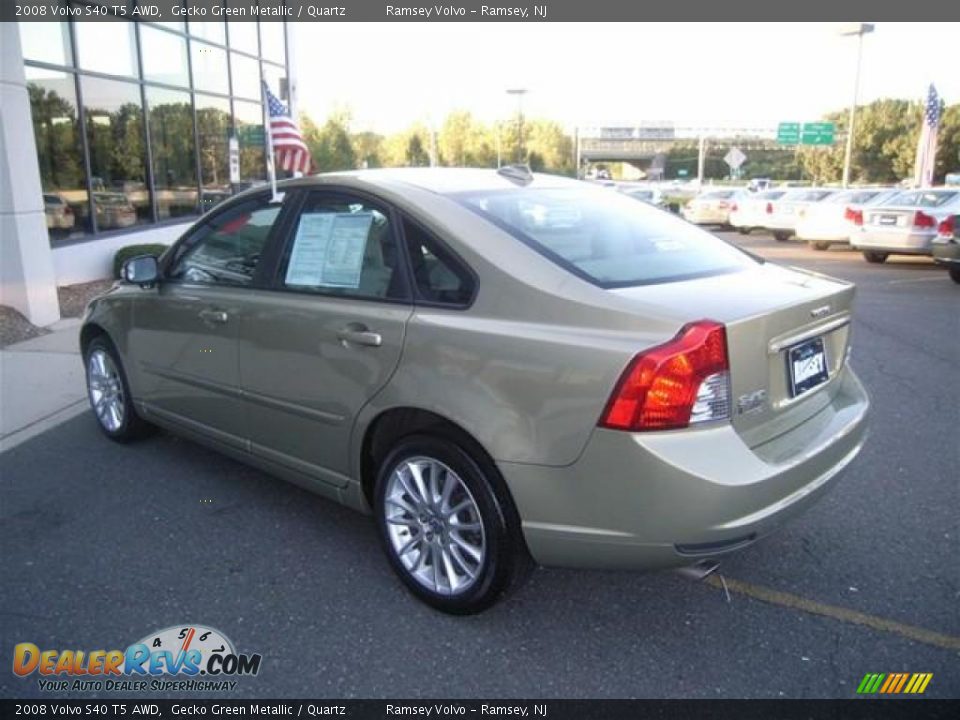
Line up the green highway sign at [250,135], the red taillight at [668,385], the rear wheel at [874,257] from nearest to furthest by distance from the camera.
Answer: the red taillight at [668,385]
the rear wheel at [874,257]
the green highway sign at [250,135]

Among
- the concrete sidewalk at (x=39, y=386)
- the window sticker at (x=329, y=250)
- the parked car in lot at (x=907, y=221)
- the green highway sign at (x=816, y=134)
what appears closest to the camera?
the window sticker at (x=329, y=250)

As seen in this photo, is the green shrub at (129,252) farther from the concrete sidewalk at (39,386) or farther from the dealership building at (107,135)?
the concrete sidewalk at (39,386)

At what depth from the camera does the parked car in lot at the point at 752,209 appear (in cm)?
2241

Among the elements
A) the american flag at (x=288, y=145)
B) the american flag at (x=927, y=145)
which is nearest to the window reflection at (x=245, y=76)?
the american flag at (x=288, y=145)

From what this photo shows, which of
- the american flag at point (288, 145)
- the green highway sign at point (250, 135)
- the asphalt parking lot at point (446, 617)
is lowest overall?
the asphalt parking lot at point (446, 617)

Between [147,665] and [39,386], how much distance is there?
4.43m

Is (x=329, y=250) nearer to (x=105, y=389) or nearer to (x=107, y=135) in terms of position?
(x=105, y=389)

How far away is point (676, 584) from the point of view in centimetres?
318

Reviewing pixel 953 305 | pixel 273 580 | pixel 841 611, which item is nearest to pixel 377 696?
pixel 273 580

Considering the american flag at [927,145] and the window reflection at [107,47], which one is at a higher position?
the window reflection at [107,47]

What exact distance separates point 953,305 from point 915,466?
6.79 metres

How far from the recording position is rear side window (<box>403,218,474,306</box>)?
2.87 m

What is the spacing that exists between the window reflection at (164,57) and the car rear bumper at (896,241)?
13.3 m
